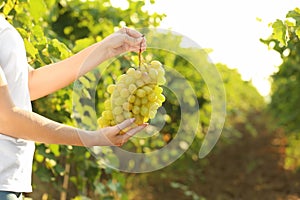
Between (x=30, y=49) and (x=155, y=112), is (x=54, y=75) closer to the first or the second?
(x=155, y=112)

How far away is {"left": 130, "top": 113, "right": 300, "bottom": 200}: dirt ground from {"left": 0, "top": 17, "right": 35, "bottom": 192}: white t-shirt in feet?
21.2

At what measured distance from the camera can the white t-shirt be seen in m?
1.95

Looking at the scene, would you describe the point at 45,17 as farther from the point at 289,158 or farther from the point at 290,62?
the point at 289,158

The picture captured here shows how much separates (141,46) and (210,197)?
7726mm

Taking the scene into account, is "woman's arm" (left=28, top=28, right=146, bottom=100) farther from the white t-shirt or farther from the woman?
the white t-shirt

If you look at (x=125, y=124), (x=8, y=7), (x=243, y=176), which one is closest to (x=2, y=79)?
(x=125, y=124)

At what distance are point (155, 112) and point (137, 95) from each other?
91mm

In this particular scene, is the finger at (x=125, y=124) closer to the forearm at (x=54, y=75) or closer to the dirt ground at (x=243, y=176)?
the forearm at (x=54, y=75)

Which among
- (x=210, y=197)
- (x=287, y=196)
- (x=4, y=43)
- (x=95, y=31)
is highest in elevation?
(x=287, y=196)

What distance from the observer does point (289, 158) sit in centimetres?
1076

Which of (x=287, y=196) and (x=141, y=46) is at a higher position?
(x=287, y=196)

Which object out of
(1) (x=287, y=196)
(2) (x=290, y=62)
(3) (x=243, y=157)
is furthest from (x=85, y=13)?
(3) (x=243, y=157)

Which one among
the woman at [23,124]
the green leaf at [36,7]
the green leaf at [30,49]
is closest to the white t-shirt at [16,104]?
the woman at [23,124]

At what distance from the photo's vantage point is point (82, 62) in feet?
7.42
